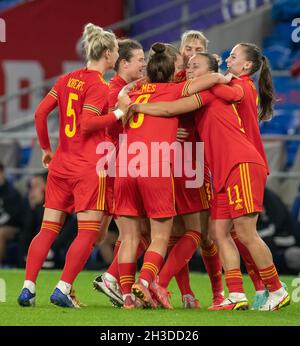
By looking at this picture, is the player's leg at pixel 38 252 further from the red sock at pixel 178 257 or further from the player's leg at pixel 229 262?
the player's leg at pixel 229 262

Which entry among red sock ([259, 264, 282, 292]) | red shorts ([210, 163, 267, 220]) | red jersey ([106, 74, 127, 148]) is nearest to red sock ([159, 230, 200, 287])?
red shorts ([210, 163, 267, 220])

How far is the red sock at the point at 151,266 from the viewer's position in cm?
776

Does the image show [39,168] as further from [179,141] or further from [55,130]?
[179,141]

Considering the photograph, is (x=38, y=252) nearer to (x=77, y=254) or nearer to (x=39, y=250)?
(x=39, y=250)

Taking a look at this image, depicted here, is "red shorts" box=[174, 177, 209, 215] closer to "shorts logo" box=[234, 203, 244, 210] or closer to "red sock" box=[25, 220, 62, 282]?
"shorts logo" box=[234, 203, 244, 210]

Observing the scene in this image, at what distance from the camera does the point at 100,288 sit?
841 cm

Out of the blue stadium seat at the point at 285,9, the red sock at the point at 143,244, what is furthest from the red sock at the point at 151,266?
the blue stadium seat at the point at 285,9

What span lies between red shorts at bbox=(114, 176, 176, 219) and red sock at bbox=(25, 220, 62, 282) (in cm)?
52

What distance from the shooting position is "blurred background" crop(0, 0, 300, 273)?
13.4 m

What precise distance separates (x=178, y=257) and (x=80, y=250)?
742 millimetres

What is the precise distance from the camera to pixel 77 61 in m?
17.7
